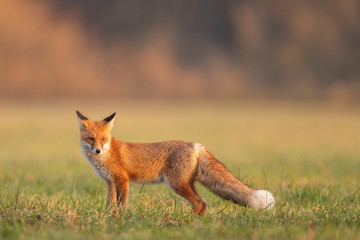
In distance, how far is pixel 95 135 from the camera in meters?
7.02

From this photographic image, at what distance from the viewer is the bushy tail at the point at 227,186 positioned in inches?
254

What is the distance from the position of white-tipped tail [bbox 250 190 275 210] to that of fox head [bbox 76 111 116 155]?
8.13 feet

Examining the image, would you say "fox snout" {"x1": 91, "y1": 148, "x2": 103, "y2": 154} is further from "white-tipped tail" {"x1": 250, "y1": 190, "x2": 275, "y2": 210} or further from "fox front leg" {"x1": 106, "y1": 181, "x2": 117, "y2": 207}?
"white-tipped tail" {"x1": 250, "y1": 190, "x2": 275, "y2": 210}

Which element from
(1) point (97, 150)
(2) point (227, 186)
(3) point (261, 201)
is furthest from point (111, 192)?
(3) point (261, 201)

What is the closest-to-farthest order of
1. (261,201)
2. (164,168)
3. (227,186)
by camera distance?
(261,201), (227,186), (164,168)

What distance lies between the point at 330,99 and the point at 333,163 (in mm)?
82171

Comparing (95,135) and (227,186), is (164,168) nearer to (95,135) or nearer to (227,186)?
(227,186)

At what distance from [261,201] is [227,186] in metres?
0.56

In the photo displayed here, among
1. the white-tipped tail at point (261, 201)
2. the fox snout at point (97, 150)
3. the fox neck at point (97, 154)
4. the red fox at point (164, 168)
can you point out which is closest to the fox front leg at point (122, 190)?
the red fox at point (164, 168)

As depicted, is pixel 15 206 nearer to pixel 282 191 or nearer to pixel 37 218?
pixel 37 218

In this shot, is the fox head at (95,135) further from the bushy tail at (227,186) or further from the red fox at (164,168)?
the bushy tail at (227,186)

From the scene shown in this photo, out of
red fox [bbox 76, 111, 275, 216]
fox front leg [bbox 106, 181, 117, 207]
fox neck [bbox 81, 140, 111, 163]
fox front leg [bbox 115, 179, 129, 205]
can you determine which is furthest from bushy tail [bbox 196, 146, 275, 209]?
fox neck [bbox 81, 140, 111, 163]

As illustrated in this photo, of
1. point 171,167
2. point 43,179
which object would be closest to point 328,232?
point 171,167

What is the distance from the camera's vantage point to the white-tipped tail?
6.41 metres
